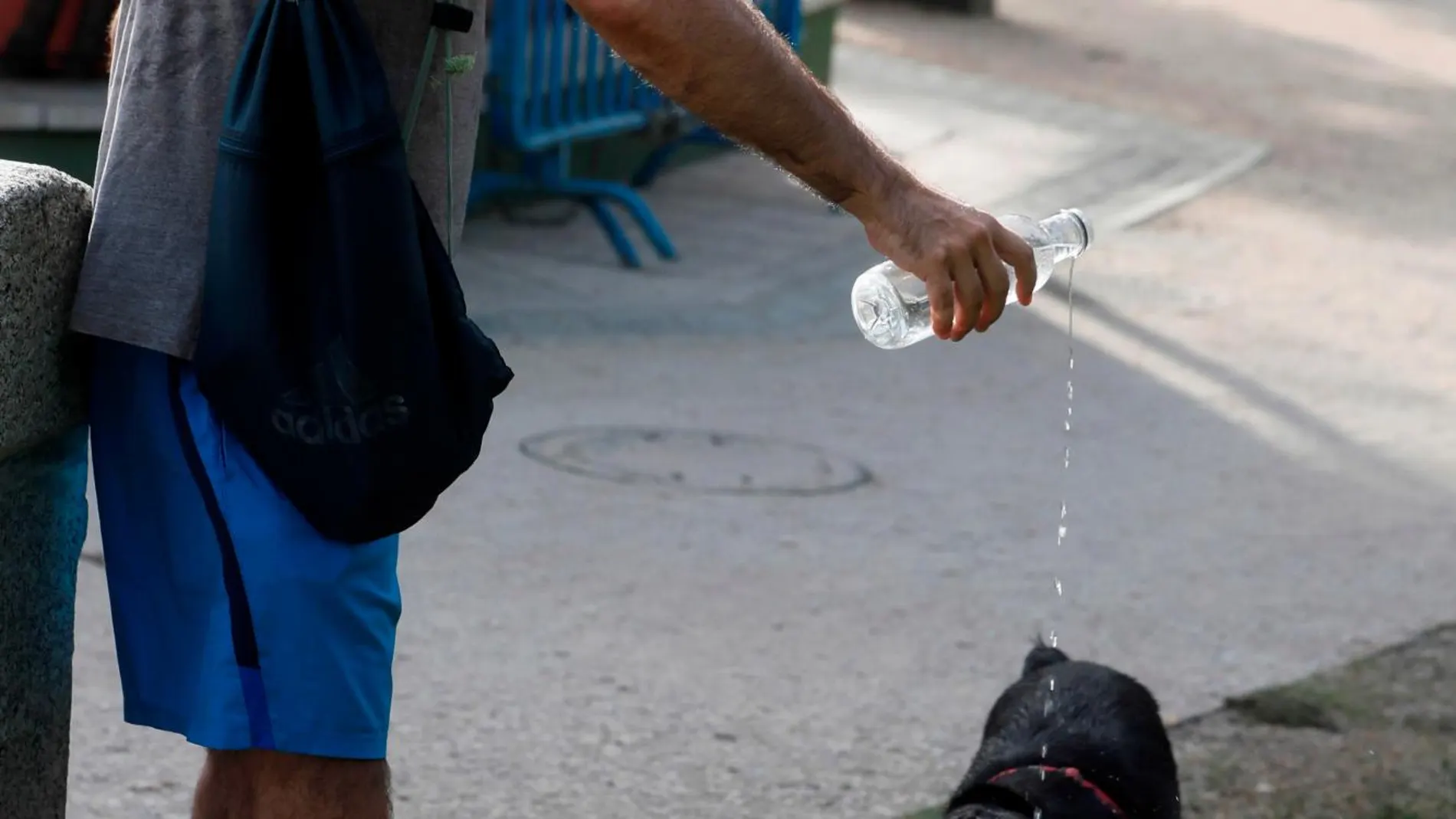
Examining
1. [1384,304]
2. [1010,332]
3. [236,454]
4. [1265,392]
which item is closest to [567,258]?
[1010,332]

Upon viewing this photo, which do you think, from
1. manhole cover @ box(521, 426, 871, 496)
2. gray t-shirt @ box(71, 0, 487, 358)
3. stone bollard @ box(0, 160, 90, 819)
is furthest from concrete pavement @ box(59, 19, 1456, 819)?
gray t-shirt @ box(71, 0, 487, 358)

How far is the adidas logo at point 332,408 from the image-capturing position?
2400mm

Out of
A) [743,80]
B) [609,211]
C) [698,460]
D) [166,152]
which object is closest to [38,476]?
[166,152]

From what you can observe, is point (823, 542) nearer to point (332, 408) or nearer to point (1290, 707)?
point (1290, 707)

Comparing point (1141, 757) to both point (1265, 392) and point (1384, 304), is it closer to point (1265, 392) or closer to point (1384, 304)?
point (1265, 392)

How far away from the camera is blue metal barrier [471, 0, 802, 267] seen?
8820 mm

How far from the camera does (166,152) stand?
8.07ft

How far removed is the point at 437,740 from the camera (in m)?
4.27

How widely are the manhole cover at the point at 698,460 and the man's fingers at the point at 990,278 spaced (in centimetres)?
372

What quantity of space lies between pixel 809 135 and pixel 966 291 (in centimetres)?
26

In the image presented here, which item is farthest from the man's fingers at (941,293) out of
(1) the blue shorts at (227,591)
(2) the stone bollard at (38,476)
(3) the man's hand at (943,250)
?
(2) the stone bollard at (38,476)

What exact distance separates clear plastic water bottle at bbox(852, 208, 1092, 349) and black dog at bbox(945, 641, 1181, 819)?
2.65 feet

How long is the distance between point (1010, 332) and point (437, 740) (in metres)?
4.81

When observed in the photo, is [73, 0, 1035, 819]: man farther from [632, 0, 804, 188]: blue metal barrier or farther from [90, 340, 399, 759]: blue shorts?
[632, 0, 804, 188]: blue metal barrier
